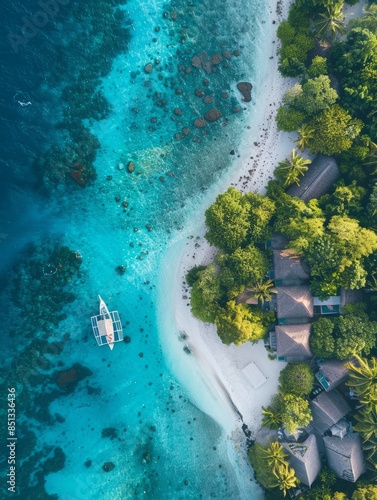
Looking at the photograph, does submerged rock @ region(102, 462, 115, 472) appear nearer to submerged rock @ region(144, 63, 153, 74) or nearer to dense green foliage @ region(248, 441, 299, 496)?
dense green foliage @ region(248, 441, 299, 496)

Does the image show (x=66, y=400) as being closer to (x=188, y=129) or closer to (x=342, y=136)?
(x=188, y=129)

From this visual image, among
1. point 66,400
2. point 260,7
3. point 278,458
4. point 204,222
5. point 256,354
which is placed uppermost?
point 260,7

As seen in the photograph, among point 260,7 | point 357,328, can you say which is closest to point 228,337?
point 357,328

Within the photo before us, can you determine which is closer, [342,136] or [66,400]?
[342,136]

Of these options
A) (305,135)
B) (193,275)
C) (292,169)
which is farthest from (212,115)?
(193,275)

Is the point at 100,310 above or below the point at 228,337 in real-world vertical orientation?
above

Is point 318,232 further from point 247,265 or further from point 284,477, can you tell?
point 284,477
